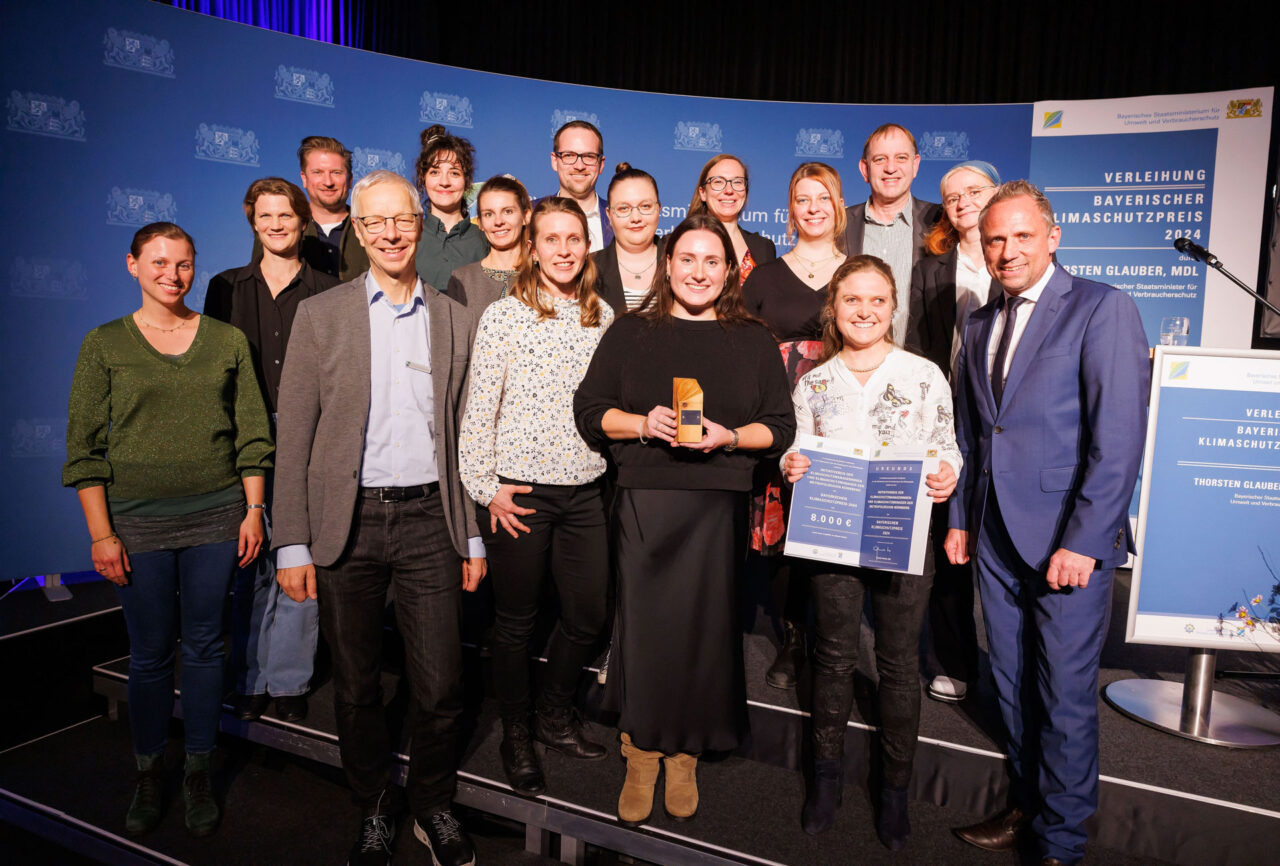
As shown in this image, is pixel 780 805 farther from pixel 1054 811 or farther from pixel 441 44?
pixel 441 44

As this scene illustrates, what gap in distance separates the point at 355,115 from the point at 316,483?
12.8 ft

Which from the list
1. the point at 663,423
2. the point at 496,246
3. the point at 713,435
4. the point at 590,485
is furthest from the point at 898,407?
the point at 496,246

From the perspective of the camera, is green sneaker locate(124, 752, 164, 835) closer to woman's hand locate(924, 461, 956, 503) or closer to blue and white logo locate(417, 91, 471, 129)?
woman's hand locate(924, 461, 956, 503)

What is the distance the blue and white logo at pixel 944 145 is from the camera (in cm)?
561

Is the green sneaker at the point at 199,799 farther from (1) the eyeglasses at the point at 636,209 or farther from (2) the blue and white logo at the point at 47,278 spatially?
(2) the blue and white logo at the point at 47,278

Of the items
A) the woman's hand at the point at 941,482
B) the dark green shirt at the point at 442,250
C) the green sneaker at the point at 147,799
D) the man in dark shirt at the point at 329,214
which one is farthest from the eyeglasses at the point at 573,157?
the green sneaker at the point at 147,799

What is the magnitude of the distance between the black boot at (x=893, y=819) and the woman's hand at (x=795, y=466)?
1.01 m

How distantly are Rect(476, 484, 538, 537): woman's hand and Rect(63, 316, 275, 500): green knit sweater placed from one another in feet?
3.24

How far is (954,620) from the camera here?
9.14 ft

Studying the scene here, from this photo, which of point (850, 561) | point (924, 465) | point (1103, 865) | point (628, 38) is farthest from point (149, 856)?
point (628, 38)

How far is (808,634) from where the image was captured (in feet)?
10.3

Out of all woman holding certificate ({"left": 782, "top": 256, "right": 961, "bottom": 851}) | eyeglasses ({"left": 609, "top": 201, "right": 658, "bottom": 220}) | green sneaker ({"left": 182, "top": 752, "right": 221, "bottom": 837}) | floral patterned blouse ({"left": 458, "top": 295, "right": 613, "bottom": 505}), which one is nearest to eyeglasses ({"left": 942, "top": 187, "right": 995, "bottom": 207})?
woman holding certificate ({"left": 782, "top": 256, "right": 961, "bottom": 851})

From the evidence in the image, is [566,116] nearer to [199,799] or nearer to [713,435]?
[713,435]

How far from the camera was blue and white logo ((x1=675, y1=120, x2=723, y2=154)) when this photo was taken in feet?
19.0
